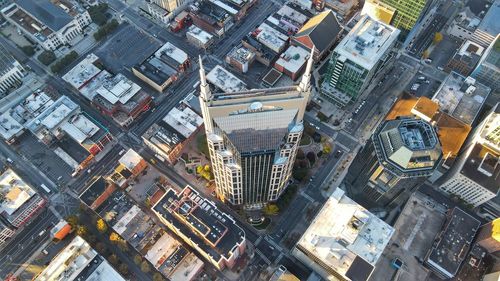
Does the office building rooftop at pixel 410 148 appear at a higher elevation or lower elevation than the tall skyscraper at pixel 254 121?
higher

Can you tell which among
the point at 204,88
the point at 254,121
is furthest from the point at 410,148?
the point at 204,88

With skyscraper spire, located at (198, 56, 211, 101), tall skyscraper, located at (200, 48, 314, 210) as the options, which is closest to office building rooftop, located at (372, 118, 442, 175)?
tall skyscraper, located at (200, 48, 314, 210)

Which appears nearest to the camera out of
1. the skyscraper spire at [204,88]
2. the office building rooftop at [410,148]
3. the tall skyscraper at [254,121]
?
the skyscraper spire at [204,88]

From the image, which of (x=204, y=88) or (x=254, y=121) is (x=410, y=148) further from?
(x=204, y=88)

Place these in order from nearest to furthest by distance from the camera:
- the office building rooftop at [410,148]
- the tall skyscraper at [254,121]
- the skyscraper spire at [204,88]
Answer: the skyscraper spire at [204,88] → the tall skyscraper at [254,121] → the office building rooftop at [410,148]

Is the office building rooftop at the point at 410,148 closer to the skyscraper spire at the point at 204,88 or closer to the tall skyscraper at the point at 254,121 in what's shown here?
the tall skyscraper at the point at 254,121

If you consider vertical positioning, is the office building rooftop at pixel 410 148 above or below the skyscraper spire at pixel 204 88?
above

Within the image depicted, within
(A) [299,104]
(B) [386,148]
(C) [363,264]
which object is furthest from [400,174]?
(A) [299,104]

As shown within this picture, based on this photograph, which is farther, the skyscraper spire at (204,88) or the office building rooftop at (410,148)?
the office building rooftop at (410,148)

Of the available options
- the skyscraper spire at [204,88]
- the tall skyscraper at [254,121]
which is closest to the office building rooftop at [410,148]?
the tall skyscraper at [254,121]

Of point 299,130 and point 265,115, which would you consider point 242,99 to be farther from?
point 299,130
